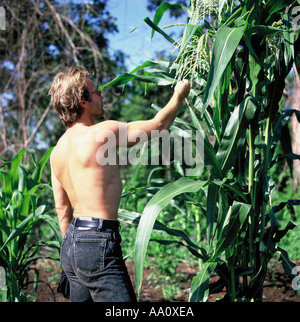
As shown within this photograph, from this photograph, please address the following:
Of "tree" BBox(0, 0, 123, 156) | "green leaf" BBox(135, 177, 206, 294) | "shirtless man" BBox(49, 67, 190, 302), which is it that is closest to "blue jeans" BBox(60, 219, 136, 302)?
"shirtless man" BBox(49, 67, 190, 302)

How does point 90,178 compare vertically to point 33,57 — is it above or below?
below

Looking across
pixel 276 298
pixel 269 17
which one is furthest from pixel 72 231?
pixel 276 298

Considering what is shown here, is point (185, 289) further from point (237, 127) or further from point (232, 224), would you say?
point (237, 127)

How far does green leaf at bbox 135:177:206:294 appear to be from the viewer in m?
1.28

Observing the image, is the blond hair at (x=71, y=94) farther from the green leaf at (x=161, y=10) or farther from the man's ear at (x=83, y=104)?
the green leaf at (x=161, y=10)

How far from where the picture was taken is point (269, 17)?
59.8 inches

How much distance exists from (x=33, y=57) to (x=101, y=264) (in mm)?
3874

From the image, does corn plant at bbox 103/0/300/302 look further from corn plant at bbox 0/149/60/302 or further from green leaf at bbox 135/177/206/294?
corn plant at bbox 0/149/60/302

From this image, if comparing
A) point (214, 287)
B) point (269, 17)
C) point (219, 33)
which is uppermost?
point (269, 17)

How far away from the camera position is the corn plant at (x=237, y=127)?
1.40 m

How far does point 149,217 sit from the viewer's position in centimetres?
131

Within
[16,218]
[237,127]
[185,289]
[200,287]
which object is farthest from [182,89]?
[185,289]

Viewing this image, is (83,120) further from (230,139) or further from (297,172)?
(297,172)

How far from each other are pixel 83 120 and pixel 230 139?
1.94ft
